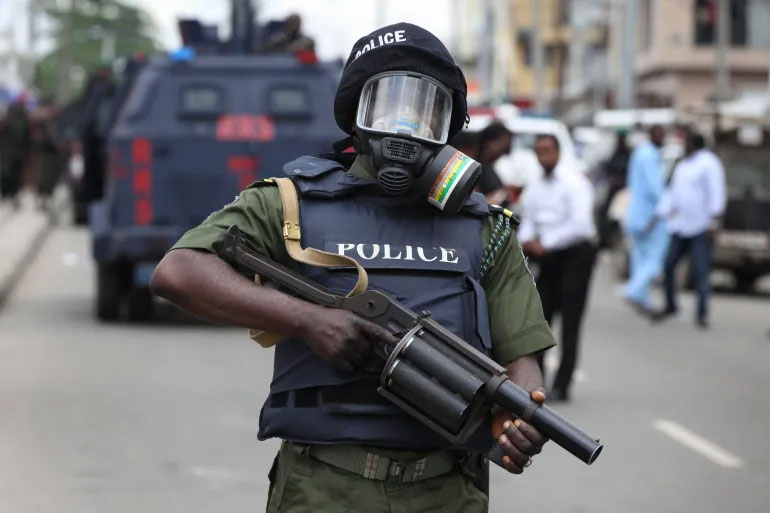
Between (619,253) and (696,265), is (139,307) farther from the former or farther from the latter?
(619,253)

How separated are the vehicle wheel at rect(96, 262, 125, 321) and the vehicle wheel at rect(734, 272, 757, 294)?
8.93m

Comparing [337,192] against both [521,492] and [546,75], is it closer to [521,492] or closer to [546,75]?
[521,492]

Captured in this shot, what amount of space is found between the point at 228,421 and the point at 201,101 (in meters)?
5.34

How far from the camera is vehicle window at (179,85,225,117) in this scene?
14.7 metres

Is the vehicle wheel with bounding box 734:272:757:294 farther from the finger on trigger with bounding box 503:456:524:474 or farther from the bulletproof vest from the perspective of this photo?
the finger on trigger with bounding box 503:456:524:474

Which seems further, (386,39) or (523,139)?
(523,139)

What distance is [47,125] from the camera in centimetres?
3538

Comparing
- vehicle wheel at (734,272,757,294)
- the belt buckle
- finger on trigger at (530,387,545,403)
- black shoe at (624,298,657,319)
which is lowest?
vehicle wheel at (734,272,757,294)

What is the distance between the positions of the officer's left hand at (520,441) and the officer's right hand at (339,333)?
0.30 metres

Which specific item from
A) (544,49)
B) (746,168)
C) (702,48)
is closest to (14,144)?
(746,168)

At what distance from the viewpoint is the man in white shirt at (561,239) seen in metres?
10.9

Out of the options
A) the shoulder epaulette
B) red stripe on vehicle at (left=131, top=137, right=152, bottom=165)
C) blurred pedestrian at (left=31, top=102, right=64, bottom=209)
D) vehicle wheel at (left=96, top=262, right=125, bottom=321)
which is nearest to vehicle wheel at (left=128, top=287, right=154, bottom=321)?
vehicle wheel at (left=96, top=262, right=125, bottom=321)

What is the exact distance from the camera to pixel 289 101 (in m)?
14.9

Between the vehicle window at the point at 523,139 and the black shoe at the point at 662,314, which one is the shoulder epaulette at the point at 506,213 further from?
the vehicle window at the point at 523,139
